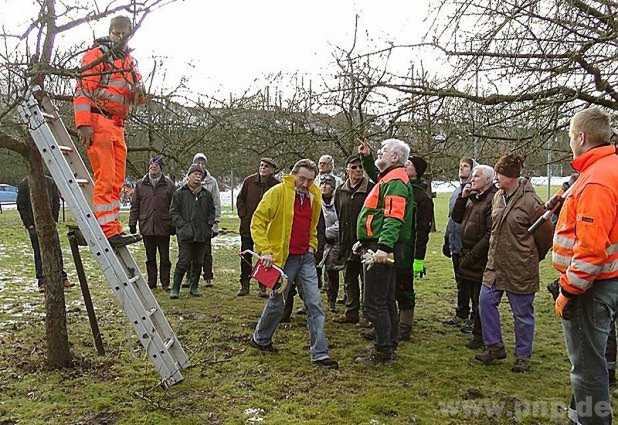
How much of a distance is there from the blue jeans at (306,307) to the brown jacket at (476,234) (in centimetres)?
157

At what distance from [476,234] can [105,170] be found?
3.52m

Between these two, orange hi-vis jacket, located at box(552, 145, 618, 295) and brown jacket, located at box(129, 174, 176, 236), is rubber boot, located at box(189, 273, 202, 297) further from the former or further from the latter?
orange hi-vis jacket, located at box(552, 145, 618, 295)

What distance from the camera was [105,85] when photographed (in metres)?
4.07

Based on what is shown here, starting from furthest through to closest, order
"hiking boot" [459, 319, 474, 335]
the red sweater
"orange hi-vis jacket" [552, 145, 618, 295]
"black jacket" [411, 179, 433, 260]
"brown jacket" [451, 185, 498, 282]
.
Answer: "hiking boot" [459, 319, 474, 335] → "black jacket" [411, 179, 433, 260] → "brown jacket" [451, 185, 498, 282] → the red sweater → "orange hi-vis jacket" [552, 145, 618, 295]

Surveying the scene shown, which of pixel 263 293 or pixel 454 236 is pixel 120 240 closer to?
pixel 263 293

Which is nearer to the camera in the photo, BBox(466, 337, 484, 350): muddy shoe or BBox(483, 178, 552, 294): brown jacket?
BBox(483, 178, 552, 294): brown jacket

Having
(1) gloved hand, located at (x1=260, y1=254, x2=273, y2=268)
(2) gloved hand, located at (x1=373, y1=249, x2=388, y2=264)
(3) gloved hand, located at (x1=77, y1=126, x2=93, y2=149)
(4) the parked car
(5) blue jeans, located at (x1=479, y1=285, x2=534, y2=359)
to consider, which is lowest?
(4) the parked car

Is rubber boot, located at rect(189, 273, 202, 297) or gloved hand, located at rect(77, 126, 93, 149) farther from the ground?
gloved hand, located at rect(77, 126, 93, 149)

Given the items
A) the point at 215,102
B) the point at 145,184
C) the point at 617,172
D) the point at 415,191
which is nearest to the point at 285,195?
the point at 215,102

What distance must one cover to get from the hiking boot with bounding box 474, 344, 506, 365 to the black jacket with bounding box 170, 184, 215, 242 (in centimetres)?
424

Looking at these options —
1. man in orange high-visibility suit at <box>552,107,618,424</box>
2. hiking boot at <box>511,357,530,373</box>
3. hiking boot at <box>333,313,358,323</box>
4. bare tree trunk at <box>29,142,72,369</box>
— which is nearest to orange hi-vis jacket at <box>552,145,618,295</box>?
man in orange high-visibility suit at <box>552,107,618,424</box>

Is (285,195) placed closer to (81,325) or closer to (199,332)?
(199,332)

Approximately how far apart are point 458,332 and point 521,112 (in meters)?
2.49

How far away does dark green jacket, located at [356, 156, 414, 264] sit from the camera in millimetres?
4742
